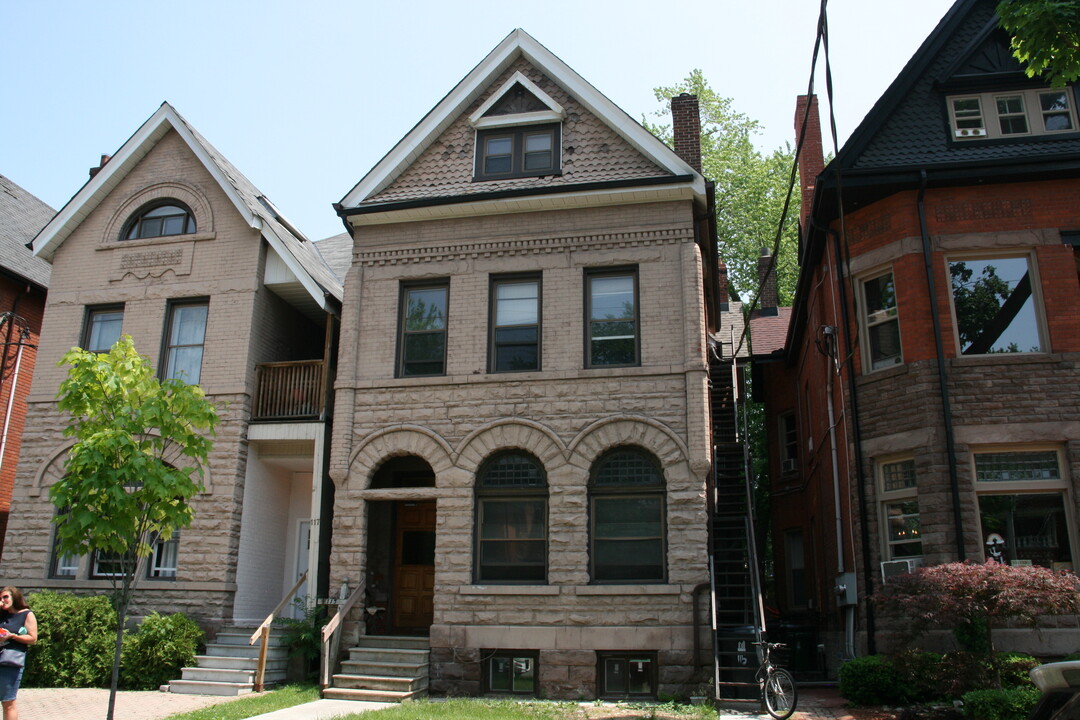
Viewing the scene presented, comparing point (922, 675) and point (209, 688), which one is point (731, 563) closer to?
point (922, 675)

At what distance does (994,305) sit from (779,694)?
23.1 feet

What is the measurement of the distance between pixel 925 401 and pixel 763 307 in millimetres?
16422

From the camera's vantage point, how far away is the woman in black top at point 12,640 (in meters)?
→ 9.96

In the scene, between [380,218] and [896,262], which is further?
[380,218]

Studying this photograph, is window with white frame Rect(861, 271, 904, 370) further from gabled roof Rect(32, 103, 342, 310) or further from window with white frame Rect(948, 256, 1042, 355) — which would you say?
gabled roof Rect(32, 103, 342, 310)

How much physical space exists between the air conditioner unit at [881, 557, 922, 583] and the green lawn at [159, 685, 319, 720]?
8.70m

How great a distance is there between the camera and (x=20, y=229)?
23.1 metres

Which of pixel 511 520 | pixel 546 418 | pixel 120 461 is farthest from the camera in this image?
pixel 546 418

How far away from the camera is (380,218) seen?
16.4 m

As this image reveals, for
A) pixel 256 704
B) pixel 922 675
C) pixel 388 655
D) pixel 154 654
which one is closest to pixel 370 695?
pixel 388 655

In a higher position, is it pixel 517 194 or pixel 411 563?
pixel 517 194

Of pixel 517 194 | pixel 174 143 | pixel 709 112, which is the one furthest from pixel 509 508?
pixel 709 112

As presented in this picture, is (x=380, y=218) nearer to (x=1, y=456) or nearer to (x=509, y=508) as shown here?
(x=509, y=508)

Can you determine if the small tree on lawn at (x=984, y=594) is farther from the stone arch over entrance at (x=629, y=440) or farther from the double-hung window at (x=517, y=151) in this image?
the double-hung window at (x=517, y=151)
